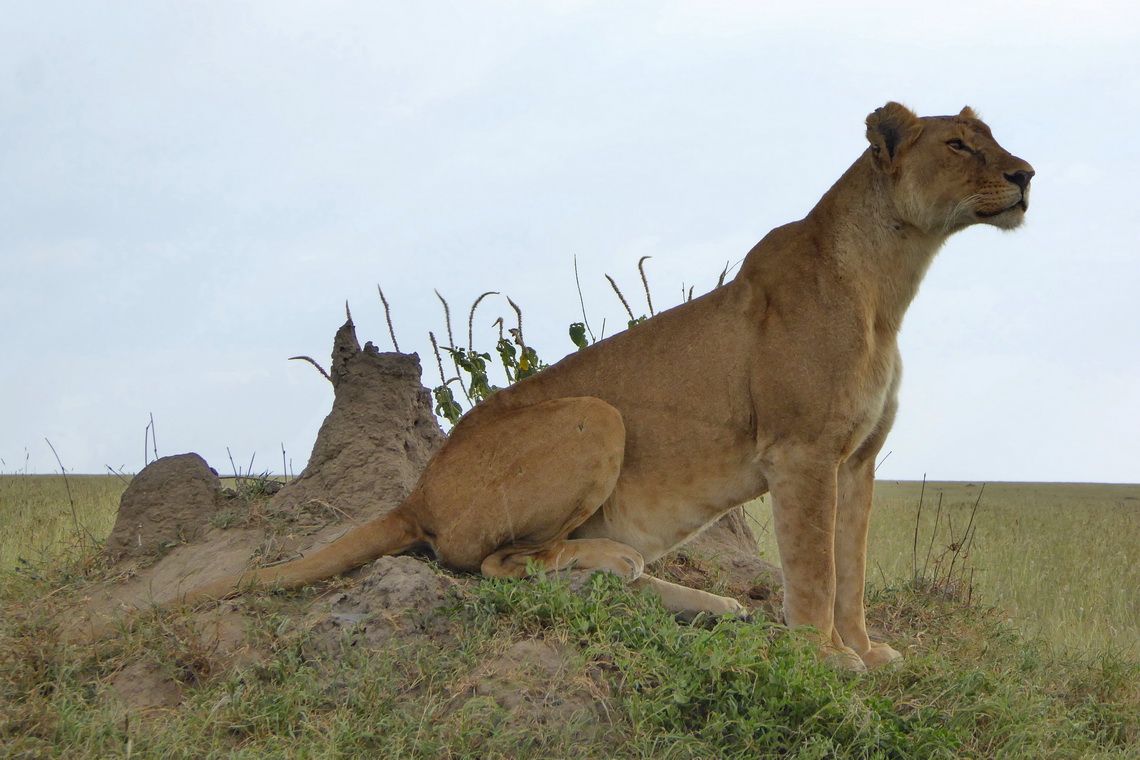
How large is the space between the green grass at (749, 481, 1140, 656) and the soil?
2.23m

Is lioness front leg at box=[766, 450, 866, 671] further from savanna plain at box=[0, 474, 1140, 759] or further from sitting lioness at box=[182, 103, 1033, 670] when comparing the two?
savanna plain at box=[0, 474, 1140, 759]

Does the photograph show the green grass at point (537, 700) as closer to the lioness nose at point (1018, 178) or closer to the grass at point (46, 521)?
the lioness nose at point (1018, 178)

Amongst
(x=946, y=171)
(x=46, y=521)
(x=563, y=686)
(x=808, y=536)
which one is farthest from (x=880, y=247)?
(x=46, y=521)

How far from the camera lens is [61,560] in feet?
22.1

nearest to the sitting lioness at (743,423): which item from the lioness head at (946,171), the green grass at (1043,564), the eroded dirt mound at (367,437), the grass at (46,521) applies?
the lioness head at (946,171)

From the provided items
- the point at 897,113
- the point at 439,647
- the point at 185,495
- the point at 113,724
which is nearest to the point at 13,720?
the point at 113,724

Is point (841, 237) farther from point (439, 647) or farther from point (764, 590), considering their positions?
point (439, 647)

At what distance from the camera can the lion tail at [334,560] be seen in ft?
16.6

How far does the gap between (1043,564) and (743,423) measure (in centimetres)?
717

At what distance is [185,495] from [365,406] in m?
1.26

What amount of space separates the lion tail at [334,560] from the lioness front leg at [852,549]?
85.2 inches

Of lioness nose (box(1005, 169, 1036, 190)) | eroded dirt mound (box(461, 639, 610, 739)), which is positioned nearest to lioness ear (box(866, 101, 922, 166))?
lioness nose (box(1005, 169, 1036, 190))

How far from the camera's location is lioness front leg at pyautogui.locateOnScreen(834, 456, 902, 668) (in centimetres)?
541

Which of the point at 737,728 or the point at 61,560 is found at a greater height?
the point at 61,560
